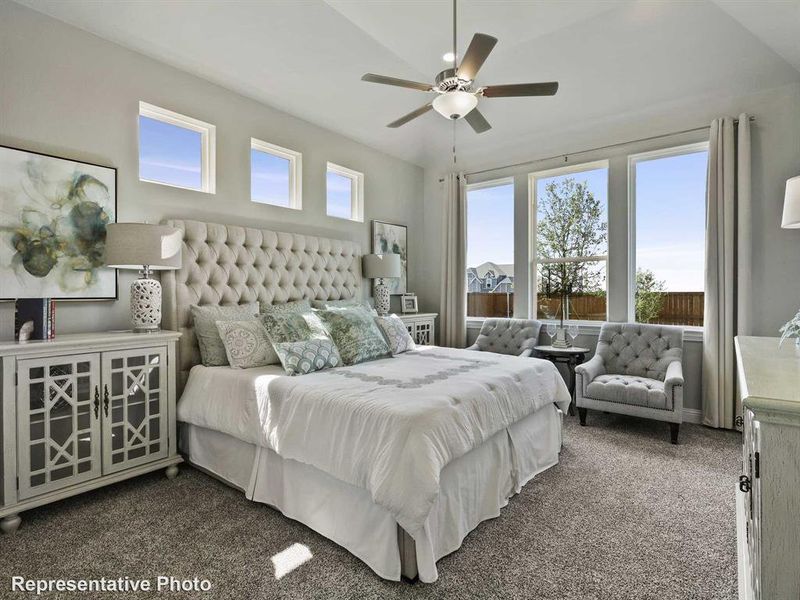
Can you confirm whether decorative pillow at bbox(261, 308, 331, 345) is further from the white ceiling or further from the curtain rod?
the curtain rod

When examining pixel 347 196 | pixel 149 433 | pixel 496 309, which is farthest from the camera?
Result: pixel 496 309

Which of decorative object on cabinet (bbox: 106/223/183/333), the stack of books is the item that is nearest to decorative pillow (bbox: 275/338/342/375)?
decorative object on cabinet (bbox: 106/223/183/333)

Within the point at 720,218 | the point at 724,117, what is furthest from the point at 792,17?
the point at 720,218

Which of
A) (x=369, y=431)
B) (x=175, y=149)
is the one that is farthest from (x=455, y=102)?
(x=175, y=149)

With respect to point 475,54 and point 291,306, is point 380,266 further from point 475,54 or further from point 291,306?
point 475,54

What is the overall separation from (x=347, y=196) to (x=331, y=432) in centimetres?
343

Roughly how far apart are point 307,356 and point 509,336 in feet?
9.21

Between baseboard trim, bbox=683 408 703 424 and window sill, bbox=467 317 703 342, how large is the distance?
0.67 metres

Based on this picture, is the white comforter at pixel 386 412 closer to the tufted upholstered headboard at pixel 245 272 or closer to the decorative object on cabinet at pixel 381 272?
the tufted upholstered headboard at pixel 245 272

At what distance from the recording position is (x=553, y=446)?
3.04 m

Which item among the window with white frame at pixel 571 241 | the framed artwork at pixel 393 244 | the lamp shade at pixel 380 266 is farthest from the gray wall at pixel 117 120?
the window with white frame at pixel 571 241

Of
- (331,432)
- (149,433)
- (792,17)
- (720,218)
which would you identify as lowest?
(149,433)

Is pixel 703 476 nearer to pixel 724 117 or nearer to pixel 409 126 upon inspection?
pixel 724 117

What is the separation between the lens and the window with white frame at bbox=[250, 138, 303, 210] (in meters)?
3.94
